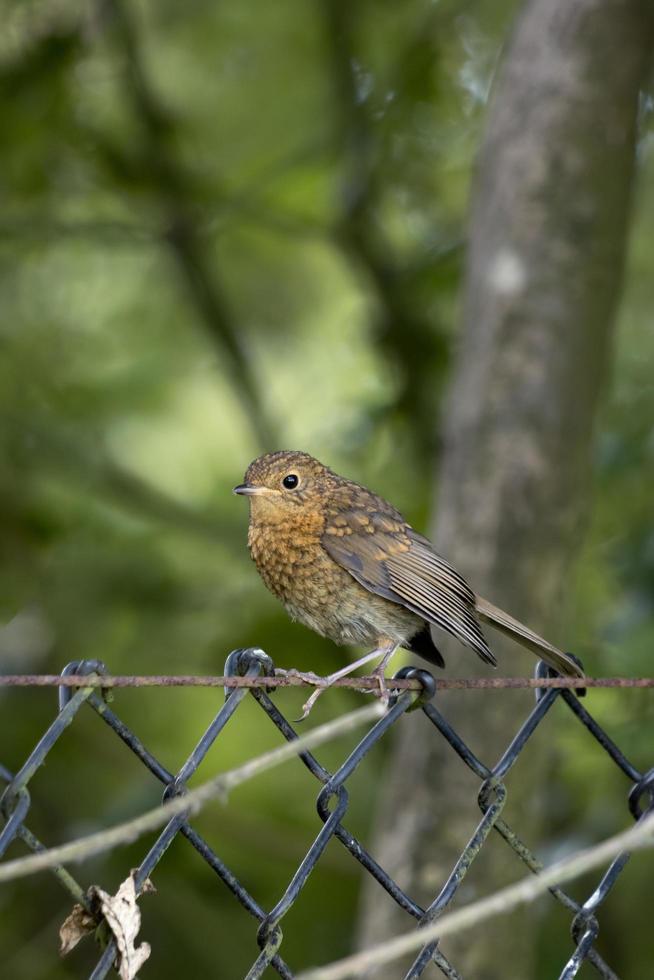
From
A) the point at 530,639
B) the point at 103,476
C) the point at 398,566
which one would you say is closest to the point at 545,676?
the point at 530,639

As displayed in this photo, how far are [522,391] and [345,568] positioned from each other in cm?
129

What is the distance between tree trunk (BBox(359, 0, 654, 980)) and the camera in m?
3.96

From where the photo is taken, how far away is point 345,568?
10.9 feet

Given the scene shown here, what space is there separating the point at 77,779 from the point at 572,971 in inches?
140

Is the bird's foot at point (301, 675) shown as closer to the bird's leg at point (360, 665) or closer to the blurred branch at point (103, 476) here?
the bird's leg at point (360, 665)

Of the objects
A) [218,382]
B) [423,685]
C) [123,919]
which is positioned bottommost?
[123,919]

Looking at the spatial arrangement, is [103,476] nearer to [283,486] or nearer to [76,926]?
[283,486]

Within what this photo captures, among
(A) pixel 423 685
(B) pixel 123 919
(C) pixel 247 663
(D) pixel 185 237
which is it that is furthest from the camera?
(D) pixel 185 237

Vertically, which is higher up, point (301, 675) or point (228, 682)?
point (301, 675)

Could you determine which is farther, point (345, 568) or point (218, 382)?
point (218, 382)

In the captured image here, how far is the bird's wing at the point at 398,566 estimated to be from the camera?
315cm

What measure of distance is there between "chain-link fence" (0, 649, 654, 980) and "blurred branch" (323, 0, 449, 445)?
340 centimetres

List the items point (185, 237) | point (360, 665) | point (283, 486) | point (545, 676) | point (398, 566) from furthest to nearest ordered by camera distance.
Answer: point (185, 237) < point (283, 486) < point (398, 566) < point (360, 665) < point (545, 676)

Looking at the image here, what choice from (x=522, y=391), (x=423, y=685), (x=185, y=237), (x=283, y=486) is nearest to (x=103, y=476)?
(x=185, y=237)
